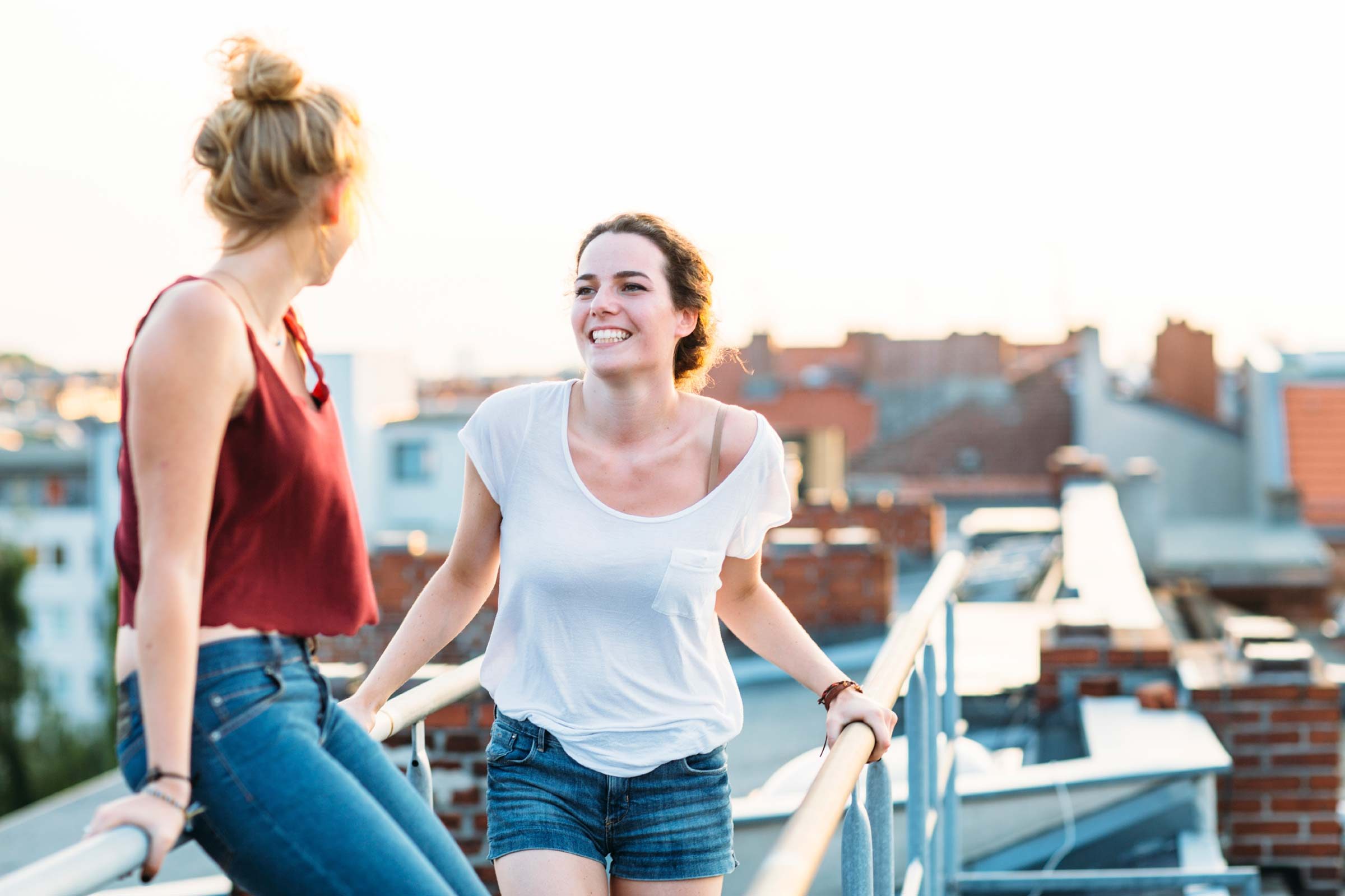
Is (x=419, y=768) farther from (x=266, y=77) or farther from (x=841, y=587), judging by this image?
(x=841, y=587)

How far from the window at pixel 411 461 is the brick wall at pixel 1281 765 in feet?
105

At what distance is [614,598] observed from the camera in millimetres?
2029

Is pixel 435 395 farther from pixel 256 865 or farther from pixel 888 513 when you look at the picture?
pixel 256 865

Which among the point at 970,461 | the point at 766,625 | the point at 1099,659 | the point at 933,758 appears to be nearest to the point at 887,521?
the point at 1099,659

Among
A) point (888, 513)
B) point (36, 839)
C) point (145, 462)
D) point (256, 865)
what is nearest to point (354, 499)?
point (145, 462)

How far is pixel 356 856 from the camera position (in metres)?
1.41

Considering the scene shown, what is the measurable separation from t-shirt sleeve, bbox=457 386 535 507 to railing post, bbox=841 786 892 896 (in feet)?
2.33

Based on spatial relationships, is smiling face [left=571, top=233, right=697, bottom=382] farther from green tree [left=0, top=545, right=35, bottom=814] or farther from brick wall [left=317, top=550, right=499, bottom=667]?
green tree [left=0, top=545, right=35, bottom=814]

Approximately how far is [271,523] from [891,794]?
1071 mm

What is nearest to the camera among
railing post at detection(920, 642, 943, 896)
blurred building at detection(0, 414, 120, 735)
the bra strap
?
the bra strap

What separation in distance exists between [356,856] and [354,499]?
403 mm

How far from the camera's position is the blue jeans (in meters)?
1.36

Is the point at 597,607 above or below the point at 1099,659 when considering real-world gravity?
above

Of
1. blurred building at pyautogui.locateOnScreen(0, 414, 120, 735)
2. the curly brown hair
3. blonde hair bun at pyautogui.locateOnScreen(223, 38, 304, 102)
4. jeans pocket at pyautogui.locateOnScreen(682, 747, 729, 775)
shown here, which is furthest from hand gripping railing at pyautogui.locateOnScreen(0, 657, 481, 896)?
blurred building at pyautogui.locateOnScreen(0, 414, 120, 735)
